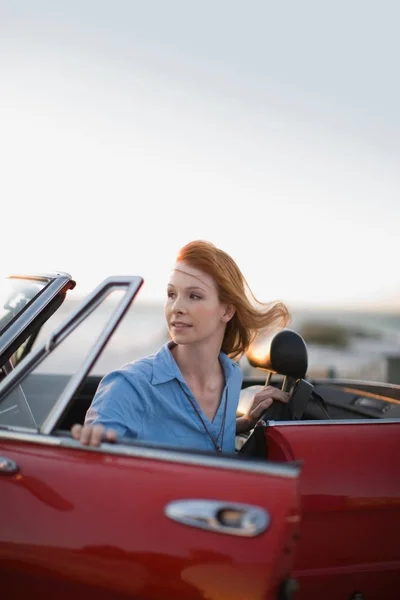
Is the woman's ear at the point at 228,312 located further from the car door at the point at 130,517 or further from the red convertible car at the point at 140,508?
the car door at the point at 130,517

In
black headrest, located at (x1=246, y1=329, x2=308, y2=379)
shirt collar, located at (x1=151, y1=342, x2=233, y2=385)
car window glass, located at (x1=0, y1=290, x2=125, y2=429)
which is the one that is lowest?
car window glass, located at (x1=0, y1=290, x2=125, y2=429)

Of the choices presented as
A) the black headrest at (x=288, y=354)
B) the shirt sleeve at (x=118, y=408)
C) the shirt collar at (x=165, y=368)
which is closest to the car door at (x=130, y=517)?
the shirt sleeve at (x=118, y=408)

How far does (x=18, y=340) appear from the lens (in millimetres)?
2719

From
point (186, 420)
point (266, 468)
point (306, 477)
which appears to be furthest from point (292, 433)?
point (266, 468)

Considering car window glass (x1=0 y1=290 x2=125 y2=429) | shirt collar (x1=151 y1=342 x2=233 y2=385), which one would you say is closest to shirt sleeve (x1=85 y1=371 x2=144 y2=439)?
shirt collar (x1=151 y1=342 x2=233 y2=385)

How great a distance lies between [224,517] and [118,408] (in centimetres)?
77

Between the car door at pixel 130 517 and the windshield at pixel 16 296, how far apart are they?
71 cm

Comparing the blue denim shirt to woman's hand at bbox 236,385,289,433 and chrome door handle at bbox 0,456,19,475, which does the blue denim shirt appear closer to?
woman's hand at bbox 236,385,289,433

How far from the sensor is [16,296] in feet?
9.73

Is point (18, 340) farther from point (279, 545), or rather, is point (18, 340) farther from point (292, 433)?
point (279, 545)

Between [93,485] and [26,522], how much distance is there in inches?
10.1

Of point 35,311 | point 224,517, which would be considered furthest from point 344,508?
point 35,311

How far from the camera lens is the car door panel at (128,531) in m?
1.90

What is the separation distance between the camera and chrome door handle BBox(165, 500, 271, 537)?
189cm
